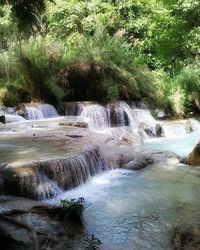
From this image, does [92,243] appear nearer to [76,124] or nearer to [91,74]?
[76,124]

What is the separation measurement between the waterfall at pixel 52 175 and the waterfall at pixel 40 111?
557 centimetres

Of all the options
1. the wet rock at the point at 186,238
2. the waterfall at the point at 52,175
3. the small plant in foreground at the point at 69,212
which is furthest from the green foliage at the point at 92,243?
the waterfall at the point at 52,175

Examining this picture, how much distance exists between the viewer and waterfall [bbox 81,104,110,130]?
14.6 meters

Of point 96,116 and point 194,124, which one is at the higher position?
point 96,116

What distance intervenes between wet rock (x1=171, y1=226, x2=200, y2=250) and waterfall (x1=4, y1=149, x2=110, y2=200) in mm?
2448

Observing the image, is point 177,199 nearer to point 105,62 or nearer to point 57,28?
point 105,62

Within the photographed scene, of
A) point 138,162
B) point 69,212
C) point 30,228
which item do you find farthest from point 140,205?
point 138,162

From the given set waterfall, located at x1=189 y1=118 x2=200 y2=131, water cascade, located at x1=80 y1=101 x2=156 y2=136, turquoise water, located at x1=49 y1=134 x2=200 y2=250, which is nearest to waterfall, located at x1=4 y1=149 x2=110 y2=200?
turquoise water, located at x1=49 y1=134 x2=200 y2=250

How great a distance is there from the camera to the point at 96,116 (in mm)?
14758

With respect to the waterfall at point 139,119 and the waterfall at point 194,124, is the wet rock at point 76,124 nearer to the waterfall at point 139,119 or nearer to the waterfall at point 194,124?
the waterfall at point 139,119

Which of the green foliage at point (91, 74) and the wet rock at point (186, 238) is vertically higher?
the green foliage at point (91, 74)

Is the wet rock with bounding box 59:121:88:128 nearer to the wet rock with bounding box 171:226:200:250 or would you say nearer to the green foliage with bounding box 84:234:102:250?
the wet rock with bounding box 171:226:200:250

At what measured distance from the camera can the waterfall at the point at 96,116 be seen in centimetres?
1456

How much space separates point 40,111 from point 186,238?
969cm
